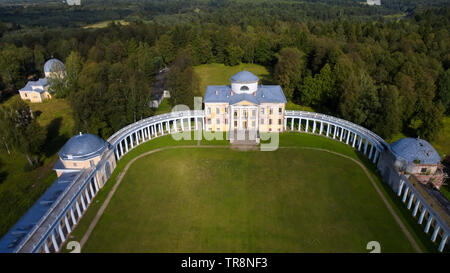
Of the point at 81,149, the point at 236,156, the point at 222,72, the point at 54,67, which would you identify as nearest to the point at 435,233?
the point at 236,156

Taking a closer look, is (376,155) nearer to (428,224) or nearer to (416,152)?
(416,152)

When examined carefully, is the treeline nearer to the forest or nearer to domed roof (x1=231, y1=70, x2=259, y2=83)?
the forest

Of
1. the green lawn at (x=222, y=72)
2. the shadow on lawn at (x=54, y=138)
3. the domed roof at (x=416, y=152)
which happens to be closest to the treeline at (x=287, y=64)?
the green lawn at (x=222, y=72)

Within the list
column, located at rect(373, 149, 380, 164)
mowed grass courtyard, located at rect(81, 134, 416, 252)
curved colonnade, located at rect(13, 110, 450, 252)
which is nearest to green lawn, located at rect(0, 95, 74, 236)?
curved colonnade, located at rect(13, 110, 450, 252)

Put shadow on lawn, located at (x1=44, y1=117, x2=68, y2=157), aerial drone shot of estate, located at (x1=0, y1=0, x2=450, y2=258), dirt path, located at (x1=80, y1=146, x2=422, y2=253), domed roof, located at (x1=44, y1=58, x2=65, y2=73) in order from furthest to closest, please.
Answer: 1. domed roof, located at (x1=44, y1=58, x2=65, y2=73)
2. shadow on lawn, located at (x1=44, y1=117, x2=68, y2=157)
3. aerial drone shot of estate, located at (x1=0, y1=0, x2=450, y2=258)
4. dirt path, located at (x1=80, y1=146, x2=422, y2=253)

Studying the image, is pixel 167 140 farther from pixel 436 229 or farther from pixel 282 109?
pixel 436 229

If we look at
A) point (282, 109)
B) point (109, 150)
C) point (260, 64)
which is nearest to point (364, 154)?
point (282, 109)
